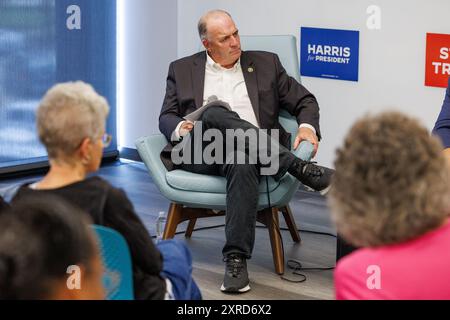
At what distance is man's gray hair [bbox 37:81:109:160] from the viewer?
7.47 feet

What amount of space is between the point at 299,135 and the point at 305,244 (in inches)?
28.4

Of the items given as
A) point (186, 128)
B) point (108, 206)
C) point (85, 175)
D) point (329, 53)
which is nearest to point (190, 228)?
point (186, 128)

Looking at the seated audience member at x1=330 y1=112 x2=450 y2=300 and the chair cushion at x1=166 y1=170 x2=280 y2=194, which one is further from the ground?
the seated audience member at x1=330 y1=112 x2=450 y2=300

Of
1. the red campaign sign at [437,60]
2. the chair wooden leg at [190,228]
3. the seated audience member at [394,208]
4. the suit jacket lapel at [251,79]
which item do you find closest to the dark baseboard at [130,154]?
the chair wooden leg at [190,228]

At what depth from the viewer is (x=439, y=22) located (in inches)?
193

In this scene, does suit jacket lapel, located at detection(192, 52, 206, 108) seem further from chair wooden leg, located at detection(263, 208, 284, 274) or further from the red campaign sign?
the red campaign sign

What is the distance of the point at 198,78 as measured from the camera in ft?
14.3

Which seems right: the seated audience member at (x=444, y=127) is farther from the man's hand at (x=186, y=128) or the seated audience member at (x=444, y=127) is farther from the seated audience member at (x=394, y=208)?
the seated audience member at (x=394, y=208)

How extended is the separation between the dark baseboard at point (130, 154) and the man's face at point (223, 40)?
7.73ft

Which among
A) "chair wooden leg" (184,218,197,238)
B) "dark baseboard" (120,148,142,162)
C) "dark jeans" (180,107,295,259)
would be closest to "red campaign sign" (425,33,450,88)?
"dark jeans" (180,107,295,259)

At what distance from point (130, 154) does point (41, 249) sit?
526 cm

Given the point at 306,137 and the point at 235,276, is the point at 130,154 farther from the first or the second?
the point at 235,276

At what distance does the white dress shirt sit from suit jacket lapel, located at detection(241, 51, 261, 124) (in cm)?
2
